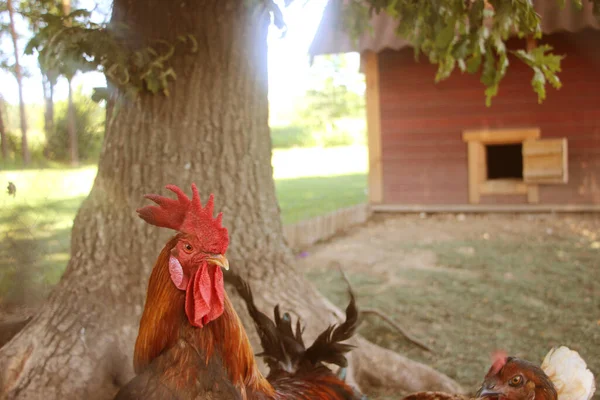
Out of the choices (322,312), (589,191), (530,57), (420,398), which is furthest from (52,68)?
(589,191)

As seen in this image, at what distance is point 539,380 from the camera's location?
7.75 ft

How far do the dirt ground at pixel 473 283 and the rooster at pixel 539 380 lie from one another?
1130 mm

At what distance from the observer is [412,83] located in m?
9.96

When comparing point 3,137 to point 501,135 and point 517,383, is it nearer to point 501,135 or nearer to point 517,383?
point 517,383

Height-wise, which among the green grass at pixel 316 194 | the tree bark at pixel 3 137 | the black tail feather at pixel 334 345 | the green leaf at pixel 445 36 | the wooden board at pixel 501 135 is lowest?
the black tail feather at pixel 334 345

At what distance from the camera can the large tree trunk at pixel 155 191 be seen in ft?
9.64

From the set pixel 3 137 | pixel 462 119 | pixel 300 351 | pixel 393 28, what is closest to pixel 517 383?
pixel 300 351

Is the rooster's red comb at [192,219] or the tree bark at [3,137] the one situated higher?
the tree bark at [3,137]

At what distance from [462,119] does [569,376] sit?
7.78m

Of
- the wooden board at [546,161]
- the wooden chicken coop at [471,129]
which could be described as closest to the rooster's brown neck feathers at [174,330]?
the wooden chicken coop at [471,129]

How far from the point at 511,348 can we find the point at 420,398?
1.68 metres

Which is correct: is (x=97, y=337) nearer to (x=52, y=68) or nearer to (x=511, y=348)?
(x=52, y=68)

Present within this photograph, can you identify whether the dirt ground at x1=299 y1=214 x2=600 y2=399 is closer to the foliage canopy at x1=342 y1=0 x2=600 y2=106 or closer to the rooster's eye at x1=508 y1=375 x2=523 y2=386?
the rooster's eye at x1=508 y1=375 x2=523 y2=386

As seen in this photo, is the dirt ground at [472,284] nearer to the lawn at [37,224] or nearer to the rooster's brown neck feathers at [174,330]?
the lawn at [37,224]
